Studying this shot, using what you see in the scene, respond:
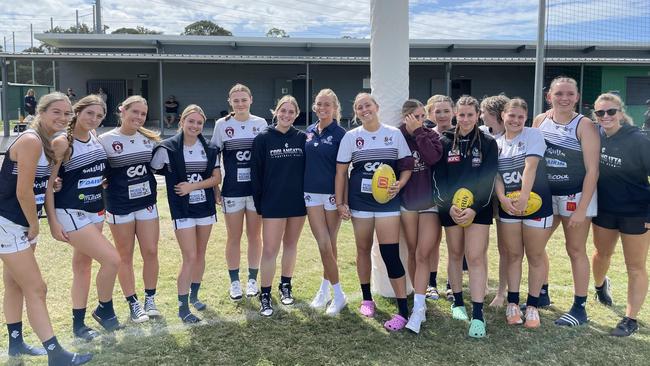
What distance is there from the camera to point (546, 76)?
904 inches

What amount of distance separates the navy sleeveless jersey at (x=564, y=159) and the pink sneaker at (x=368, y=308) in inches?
72.6

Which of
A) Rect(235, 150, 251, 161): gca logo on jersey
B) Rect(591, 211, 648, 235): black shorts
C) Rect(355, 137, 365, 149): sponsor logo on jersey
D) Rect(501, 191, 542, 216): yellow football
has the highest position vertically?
Rect(355, 137, 365, 149): sponsor logo on jersey

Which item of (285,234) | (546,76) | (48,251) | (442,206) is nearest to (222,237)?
(48,251)

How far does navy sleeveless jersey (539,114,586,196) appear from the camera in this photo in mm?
4016

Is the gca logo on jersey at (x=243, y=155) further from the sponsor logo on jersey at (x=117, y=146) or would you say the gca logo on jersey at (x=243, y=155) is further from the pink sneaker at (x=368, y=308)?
the pink sneaker at (x=368, y=308)

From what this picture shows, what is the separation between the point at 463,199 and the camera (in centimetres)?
387

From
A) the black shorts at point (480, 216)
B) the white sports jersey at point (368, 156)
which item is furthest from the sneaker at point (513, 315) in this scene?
the white sports jersey at point (368, 156)

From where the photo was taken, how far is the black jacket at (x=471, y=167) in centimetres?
391

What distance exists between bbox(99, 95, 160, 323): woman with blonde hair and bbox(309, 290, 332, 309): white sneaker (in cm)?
148

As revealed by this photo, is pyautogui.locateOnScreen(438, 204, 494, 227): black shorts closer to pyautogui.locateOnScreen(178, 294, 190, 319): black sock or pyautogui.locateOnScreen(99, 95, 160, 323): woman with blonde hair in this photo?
pyautogui.locateOnScreen(178, 294, 190, 319): black sock

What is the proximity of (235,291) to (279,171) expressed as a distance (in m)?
1.37

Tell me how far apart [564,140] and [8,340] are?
4727mm

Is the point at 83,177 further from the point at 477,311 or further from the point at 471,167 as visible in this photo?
the point at 477,311

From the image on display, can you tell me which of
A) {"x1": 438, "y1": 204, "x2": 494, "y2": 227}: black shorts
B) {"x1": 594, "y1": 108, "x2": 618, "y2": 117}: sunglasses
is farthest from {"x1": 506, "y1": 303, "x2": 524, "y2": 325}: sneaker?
{"x1": 594, "y1": 108, "x2": 618, "y2": 117}: sunglasses
